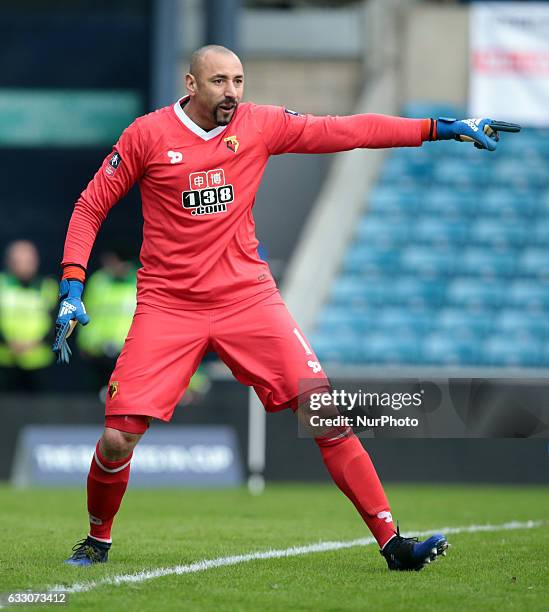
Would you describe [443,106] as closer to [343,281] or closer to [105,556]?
[343,281]

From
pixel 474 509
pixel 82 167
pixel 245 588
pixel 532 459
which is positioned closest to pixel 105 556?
pixel 245 588

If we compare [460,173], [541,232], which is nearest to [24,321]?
[460,173]

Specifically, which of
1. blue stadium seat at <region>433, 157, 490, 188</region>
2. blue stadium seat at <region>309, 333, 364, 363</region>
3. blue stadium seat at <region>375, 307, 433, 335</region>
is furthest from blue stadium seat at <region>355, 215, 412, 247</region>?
blue stadium seat at <region>309, 333, 364, 363</region>

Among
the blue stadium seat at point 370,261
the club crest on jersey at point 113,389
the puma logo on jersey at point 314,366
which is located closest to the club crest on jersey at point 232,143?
the puma logo on jersey at point 314,366

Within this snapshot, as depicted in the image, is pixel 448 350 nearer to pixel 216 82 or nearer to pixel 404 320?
pixel 404 320

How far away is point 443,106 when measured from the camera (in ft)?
59.8

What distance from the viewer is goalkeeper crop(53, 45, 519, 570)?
611 centimetres

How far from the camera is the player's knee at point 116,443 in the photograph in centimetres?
609

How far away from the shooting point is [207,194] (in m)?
6.21

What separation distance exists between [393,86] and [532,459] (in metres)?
7.27

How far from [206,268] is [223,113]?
0.67m

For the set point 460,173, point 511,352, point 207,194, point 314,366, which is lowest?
point 511,352

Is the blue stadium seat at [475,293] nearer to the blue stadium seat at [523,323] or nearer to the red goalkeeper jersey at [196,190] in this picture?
the blue stadium seat at [523,323]

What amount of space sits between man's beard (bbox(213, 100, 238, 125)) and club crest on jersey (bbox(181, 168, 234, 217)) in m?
0.21
